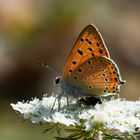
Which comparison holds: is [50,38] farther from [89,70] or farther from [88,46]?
[88,46]

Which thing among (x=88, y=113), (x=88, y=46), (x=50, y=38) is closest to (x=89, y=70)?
(x=88, y=46)

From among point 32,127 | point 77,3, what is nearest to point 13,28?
point 77,3

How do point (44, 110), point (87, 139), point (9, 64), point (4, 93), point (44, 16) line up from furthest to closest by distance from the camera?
point (44, 16) → point (9, 64) → point (4, 93) → point (44, 110) → point (87, 139)

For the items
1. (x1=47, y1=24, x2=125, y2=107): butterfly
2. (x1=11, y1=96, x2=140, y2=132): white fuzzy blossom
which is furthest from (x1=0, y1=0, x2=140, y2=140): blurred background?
(x1=11, y1=96, x2=140, y2=132): white fuzzy blossom

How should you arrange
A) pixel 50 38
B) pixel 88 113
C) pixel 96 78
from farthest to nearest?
pixel 50 38 → pixel 96 78 → pixel 88 113

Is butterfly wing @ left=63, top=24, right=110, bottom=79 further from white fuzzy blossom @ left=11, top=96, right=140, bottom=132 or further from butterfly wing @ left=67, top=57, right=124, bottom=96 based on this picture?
white fuzzy blossom @ left=11, top=96, right=140, bottom=132

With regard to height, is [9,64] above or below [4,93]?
above

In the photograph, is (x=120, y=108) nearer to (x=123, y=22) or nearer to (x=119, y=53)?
(x=119, y=53)

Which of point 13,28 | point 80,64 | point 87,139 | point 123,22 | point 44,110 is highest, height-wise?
point 123,22
